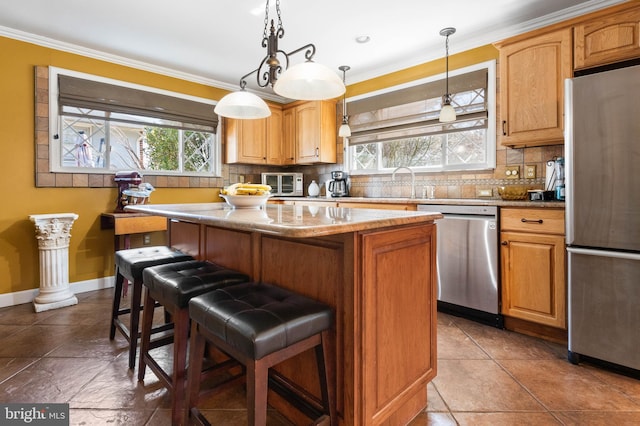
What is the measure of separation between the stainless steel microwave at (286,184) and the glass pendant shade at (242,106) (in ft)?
7.59

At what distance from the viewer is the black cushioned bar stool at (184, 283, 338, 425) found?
Result: 3.43 ft

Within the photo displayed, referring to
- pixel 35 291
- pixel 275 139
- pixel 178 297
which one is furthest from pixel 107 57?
pixel 178 297

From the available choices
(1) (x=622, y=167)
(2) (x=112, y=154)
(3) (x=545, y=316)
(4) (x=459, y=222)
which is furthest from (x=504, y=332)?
(2) (x=112, y=154)

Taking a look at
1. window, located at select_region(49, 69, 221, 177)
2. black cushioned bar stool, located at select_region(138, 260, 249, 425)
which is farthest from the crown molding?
black cushioned bar stool, located at select_region(138, 260, 249, 425)

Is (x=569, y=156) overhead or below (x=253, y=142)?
below

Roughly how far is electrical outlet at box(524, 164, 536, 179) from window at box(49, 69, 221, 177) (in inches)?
143

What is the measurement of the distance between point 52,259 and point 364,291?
320cm

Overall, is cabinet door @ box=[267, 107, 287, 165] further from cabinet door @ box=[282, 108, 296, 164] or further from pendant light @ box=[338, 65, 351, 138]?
pendant light @ box=[338, 65, 351, 138]

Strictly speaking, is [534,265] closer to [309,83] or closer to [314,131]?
[309,83]

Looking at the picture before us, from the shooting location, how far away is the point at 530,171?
115 inches

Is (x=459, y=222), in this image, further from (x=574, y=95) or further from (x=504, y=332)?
(x=574, y=95)

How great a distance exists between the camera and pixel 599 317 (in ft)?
6.33

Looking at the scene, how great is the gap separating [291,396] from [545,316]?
6.23ft

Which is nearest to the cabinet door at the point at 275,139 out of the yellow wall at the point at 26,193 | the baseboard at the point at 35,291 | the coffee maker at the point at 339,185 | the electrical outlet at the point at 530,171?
the coffee maker at the point at 339,185
